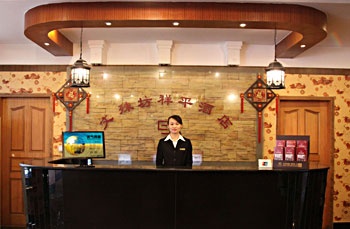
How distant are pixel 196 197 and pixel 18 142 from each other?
10.9 feet

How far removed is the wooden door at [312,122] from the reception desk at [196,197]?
2.15m

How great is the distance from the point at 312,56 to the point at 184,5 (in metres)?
2.47

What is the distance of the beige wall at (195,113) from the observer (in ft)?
16.2

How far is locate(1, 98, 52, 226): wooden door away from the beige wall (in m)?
0.34

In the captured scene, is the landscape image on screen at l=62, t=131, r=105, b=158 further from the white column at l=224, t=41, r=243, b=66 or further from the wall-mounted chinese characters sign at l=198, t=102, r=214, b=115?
the white column at l=224, t=41, r=243, b=66

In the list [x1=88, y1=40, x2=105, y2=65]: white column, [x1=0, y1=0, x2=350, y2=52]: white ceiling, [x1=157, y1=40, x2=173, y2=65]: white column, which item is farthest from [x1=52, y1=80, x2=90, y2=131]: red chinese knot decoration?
[x1=157, y1=40, x2=173, y2=65]: white column

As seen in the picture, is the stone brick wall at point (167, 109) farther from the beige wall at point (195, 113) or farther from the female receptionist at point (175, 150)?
the female receptionist at point (175, 150)

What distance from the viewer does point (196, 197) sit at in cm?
301

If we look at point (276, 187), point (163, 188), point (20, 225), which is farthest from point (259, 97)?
point (20, 225)

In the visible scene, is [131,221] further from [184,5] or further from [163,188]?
[184,5]

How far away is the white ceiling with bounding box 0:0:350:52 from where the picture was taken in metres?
3.62

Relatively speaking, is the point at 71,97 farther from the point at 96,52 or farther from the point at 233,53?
the point at 233,53

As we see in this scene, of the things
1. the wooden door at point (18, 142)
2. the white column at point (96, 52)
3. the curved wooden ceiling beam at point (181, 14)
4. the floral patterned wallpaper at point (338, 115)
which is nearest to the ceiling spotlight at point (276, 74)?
the curved wooden ceiling beam at point (181, 14)

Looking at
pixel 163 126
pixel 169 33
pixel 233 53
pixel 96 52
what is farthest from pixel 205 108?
pixel 96 52
